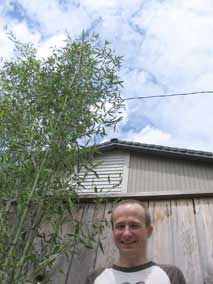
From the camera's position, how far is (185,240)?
1460mm

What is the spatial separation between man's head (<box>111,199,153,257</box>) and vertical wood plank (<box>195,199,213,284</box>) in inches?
13.5

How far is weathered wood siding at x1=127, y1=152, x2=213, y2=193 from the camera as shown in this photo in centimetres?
591

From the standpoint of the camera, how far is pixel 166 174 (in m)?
6.25

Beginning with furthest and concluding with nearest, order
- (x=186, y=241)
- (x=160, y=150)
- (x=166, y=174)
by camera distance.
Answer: (x=160, y=150) → (x=166, y=174) → (x=186, y=241)

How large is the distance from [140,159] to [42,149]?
538 centimetres

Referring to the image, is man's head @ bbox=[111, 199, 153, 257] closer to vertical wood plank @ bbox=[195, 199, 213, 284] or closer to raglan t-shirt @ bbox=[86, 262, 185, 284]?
raglan t-shirt @ bbox=[86, 262, 185, 284]

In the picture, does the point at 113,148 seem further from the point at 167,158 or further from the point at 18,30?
the point at 18,30

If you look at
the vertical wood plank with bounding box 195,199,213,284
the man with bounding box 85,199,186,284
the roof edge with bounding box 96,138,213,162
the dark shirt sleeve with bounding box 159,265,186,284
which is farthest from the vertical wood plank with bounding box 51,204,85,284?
the roof edge with bounding box 96,138,213,162

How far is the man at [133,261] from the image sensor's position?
1.11 m

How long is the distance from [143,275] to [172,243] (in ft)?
1.33

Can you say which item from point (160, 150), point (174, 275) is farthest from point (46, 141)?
point (160, 150)

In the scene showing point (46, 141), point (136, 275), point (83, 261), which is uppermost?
point (46, 141)

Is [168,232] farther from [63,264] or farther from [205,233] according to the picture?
[63,264]

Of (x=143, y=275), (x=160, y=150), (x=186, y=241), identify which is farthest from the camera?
(x=160, y=150)
